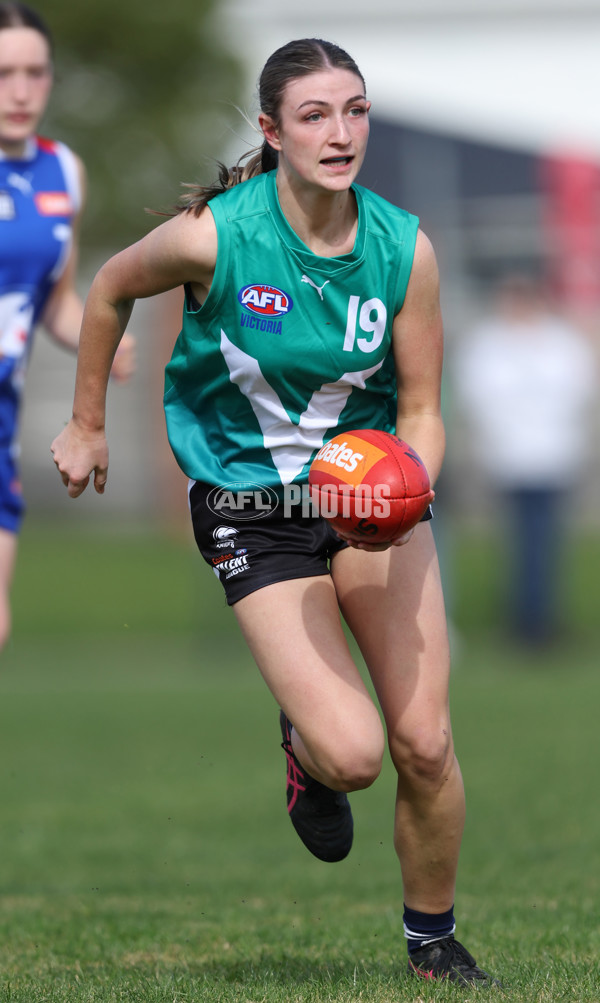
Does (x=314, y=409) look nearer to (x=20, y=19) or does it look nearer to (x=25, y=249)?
(x=25, y=249)

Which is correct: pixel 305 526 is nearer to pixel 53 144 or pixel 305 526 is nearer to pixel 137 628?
pixel 53 144

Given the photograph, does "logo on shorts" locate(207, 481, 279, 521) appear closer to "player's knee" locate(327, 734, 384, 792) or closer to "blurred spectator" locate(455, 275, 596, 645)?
"player's knee" locate(327, 734, 384, 792)

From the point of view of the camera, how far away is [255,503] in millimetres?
4164

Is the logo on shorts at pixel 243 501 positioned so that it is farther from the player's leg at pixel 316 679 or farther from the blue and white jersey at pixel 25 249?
the blue and white jersey at pixel 25 249

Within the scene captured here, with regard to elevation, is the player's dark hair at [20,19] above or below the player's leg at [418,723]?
above

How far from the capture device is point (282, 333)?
3982 millimetres

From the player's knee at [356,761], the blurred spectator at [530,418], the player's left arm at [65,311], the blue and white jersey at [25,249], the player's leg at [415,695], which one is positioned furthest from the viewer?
the blurred spectator at [530,418]

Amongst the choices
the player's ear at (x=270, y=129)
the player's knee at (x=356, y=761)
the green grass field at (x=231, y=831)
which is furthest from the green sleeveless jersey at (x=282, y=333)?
Result: the green grass field at (x=231, y=831)

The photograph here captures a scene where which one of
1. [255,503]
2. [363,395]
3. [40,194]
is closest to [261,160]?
[363,395]

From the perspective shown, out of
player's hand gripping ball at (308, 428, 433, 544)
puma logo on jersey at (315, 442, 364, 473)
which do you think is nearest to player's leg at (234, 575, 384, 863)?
player's hand gripping ball at (308, 428, 433, 544)

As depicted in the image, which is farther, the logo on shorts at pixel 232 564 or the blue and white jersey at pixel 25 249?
the blue and white jersey at pixel 25 249

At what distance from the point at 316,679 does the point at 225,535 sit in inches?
21.8

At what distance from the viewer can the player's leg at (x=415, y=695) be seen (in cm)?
393

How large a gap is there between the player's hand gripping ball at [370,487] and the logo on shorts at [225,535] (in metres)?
0.37
